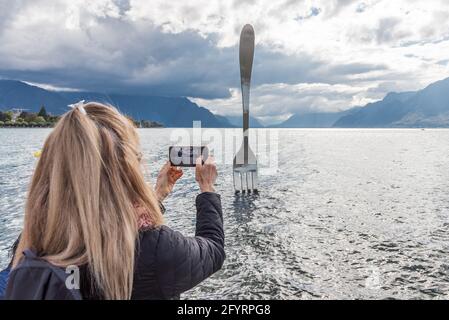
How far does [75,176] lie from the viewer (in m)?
2.49

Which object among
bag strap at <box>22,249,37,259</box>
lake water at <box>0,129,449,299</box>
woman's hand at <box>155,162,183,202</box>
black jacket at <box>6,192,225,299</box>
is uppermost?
woman's hand at <box>155,162,183,202</box>

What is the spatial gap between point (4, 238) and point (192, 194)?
14470 millimetres

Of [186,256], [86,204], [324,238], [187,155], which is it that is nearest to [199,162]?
[187,155]

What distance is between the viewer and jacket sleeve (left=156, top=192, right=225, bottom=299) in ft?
8.92

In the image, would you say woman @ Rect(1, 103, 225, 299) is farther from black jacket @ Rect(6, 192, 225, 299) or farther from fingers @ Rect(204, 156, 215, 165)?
fingers @ Rect(204, 156, 215, 165)

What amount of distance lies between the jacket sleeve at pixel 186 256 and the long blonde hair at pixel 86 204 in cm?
23

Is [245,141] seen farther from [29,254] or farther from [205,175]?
[29,254]

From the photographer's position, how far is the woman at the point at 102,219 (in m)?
2.46

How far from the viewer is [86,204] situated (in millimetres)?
2473

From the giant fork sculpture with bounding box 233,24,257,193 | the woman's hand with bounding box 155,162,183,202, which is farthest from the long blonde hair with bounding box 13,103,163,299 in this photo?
the giant fork sculpture with bounding box 233,24,257,193

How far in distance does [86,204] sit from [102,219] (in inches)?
6.2

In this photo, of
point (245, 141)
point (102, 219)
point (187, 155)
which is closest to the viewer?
point (102, 219)

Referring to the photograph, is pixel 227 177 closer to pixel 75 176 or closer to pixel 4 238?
pixel 4 238

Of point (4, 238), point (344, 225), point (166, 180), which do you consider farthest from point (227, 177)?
point (166, 180)
